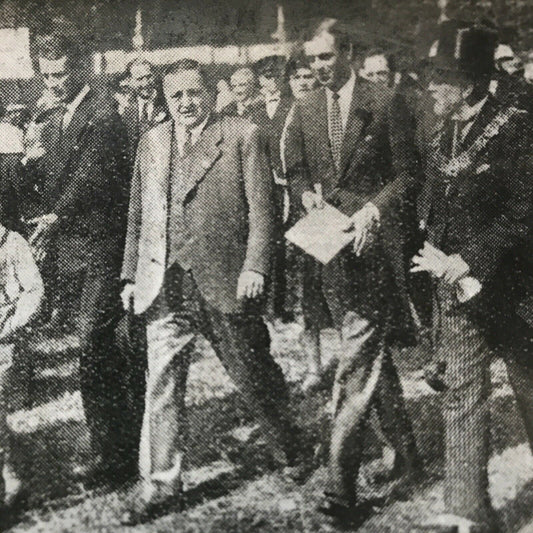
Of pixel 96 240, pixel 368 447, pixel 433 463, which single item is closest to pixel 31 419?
pixel 96 240

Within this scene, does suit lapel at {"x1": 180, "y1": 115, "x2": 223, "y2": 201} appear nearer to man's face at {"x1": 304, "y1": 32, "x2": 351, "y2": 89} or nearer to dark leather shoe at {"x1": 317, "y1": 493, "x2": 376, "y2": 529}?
man's face at {"x1": 304, "y1": 32, "x2": 351, "y2": 89}

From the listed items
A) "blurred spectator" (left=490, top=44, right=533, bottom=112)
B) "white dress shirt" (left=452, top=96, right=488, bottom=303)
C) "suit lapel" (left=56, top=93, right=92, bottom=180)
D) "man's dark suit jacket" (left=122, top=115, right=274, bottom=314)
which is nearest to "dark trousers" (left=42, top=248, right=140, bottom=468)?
"man's dark suit jacket" (left=122, top=115, right=274, bottom=314)

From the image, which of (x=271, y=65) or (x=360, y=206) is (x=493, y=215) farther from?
(x=271, y=65)

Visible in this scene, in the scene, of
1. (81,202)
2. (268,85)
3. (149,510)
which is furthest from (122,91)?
(149,510)

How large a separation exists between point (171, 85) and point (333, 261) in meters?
0.90

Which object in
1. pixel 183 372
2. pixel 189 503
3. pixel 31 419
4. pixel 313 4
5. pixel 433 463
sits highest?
pixel 313 4

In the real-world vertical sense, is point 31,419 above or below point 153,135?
below

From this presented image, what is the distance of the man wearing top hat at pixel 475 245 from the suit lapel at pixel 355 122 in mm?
247

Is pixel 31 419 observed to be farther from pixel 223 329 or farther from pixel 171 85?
pixel 171 85

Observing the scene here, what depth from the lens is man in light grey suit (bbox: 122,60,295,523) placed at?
1.86 metres

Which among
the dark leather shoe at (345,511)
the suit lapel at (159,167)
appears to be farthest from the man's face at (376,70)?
the dark leather shoe at (345,511)

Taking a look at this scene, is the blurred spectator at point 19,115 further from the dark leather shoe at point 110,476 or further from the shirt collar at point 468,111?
the shirt collar at point 468,111

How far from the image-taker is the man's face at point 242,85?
189 cm

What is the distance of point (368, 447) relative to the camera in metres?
1.86
